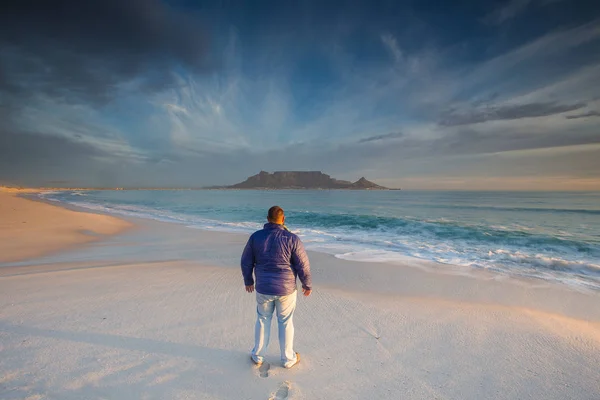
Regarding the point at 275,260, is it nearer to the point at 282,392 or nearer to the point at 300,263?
the point at 300,263

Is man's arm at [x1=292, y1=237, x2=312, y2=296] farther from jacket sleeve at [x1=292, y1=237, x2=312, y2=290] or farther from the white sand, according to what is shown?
the white sand

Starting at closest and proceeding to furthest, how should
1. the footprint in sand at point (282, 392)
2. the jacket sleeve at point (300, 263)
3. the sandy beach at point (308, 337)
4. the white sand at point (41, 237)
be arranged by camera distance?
the footprint in sand at point (282, 392), the sandy beach at point (308, 337), the jacket sleeve at point (300, 263), the white sand at point (41, 237)

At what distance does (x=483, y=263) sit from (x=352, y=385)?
8.43m

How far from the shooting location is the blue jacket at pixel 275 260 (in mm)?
3320

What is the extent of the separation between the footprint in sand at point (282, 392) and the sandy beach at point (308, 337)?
11 mm

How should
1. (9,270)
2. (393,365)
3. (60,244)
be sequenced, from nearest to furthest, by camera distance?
(393,365)
(9,270)
(60,244)

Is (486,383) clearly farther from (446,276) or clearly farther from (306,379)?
(446,276)

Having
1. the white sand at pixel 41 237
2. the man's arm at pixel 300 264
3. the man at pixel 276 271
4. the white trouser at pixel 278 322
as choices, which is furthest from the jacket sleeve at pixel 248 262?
the white sand at pixel 41 237

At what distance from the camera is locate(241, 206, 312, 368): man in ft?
10.9

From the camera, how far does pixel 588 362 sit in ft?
12.3

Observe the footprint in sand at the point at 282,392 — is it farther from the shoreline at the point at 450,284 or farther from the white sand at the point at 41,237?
the white sand at the point at 41,237

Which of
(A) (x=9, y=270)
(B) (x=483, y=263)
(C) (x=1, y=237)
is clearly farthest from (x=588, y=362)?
(C) (x=1, y=237)

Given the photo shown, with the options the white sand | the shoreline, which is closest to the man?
the shoreline

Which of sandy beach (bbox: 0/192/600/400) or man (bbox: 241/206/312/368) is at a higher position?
man (bbox: 241/206/312/368)
